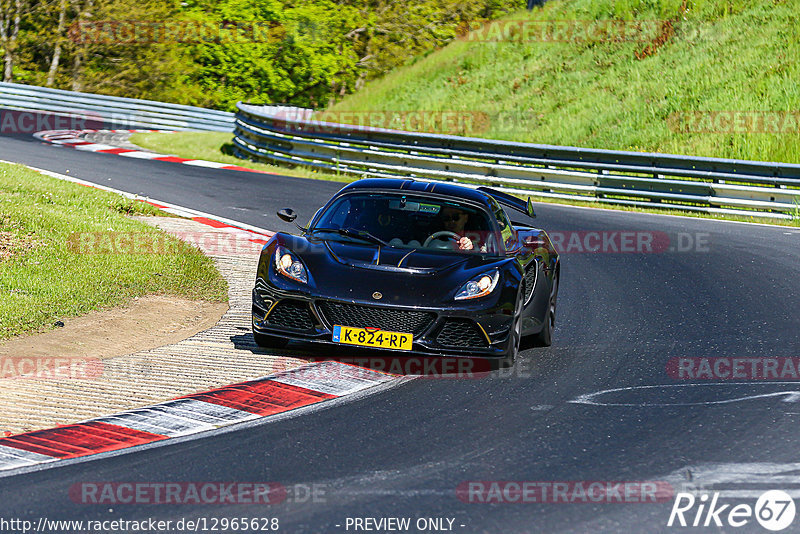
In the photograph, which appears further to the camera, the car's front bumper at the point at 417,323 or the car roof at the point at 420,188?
the car roof at the point at 420,188

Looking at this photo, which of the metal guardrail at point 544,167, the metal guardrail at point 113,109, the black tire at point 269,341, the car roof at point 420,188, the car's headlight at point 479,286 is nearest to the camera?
the car's headlight at point 479,286

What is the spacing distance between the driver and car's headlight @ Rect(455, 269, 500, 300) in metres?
0.69

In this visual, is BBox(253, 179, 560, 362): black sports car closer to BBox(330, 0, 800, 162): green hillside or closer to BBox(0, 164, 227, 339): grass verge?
BBox(0, 164, 227, 339): grass verge

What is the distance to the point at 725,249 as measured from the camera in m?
15.4

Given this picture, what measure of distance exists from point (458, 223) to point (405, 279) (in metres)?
1.22

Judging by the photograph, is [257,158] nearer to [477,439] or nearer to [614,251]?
[614,251]

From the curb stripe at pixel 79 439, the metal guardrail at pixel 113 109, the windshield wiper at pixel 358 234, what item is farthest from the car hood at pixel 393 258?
the metal guardrail at pixel 113 109

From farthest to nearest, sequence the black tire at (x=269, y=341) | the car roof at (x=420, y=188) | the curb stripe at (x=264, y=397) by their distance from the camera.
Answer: the car roof at (x=420, y=188) < the black tire at (x=269, y=341) < the curb stripe at (x=264, y=397)

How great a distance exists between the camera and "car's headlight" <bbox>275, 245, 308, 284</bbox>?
27.1ft

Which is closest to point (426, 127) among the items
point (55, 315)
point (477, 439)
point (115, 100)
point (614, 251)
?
point (115, 100)

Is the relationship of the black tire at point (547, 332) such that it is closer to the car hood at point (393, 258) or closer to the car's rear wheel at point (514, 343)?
the car's rear wheel at point (514, 343)

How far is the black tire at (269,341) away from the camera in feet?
27.7

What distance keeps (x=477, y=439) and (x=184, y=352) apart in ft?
10.1

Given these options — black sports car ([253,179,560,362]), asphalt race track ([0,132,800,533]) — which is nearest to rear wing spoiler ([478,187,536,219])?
black sports car ([253,179,560,362])
